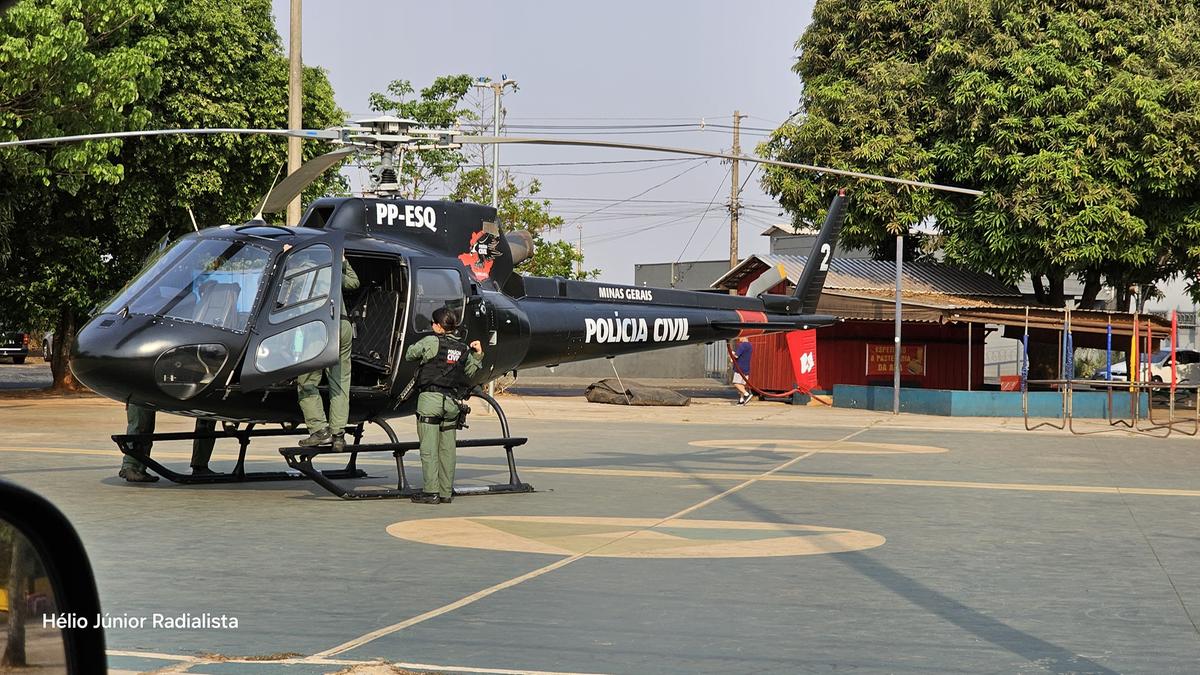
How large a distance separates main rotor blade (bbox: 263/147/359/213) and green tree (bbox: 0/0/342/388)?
18.3 m

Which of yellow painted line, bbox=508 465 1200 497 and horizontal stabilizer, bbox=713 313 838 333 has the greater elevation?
horizontal stabilizer, bbox=713 313 838 333

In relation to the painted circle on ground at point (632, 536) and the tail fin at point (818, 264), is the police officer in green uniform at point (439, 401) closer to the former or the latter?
the painted circle on ground at point (632, 536)

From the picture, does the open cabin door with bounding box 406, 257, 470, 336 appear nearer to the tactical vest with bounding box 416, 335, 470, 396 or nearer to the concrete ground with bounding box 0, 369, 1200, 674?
the tactical vest with bounding box 416, 335, 470, 396

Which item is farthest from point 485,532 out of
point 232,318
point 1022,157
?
point 1022,157

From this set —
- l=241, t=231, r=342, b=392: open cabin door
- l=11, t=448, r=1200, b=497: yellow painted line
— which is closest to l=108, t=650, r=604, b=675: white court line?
l=241, t=231, r=342, b=392: open cabin door

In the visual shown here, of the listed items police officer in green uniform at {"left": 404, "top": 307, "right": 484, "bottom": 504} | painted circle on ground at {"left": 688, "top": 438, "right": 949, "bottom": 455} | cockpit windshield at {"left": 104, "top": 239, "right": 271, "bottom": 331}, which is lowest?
painted circle on ground at {"left": 688, "top": 438, "right": 949, "bottom": 455}

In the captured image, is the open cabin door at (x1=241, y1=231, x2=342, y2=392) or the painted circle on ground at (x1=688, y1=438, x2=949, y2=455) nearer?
the open cabin door at (x1=241, y1=231, x2=342, y2=392)

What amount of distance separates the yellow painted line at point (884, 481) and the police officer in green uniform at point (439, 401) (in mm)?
3479

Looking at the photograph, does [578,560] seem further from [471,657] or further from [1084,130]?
[1084,130]

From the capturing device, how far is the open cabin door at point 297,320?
1214cm

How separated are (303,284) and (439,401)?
1742 millimetres

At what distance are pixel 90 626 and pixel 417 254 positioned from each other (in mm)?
11369

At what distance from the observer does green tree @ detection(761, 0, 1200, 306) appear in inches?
1283

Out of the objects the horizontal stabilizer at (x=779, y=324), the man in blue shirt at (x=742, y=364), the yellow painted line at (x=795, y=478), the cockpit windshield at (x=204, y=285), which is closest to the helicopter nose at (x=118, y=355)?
the cockpit windshield at (x=204, y=285)
